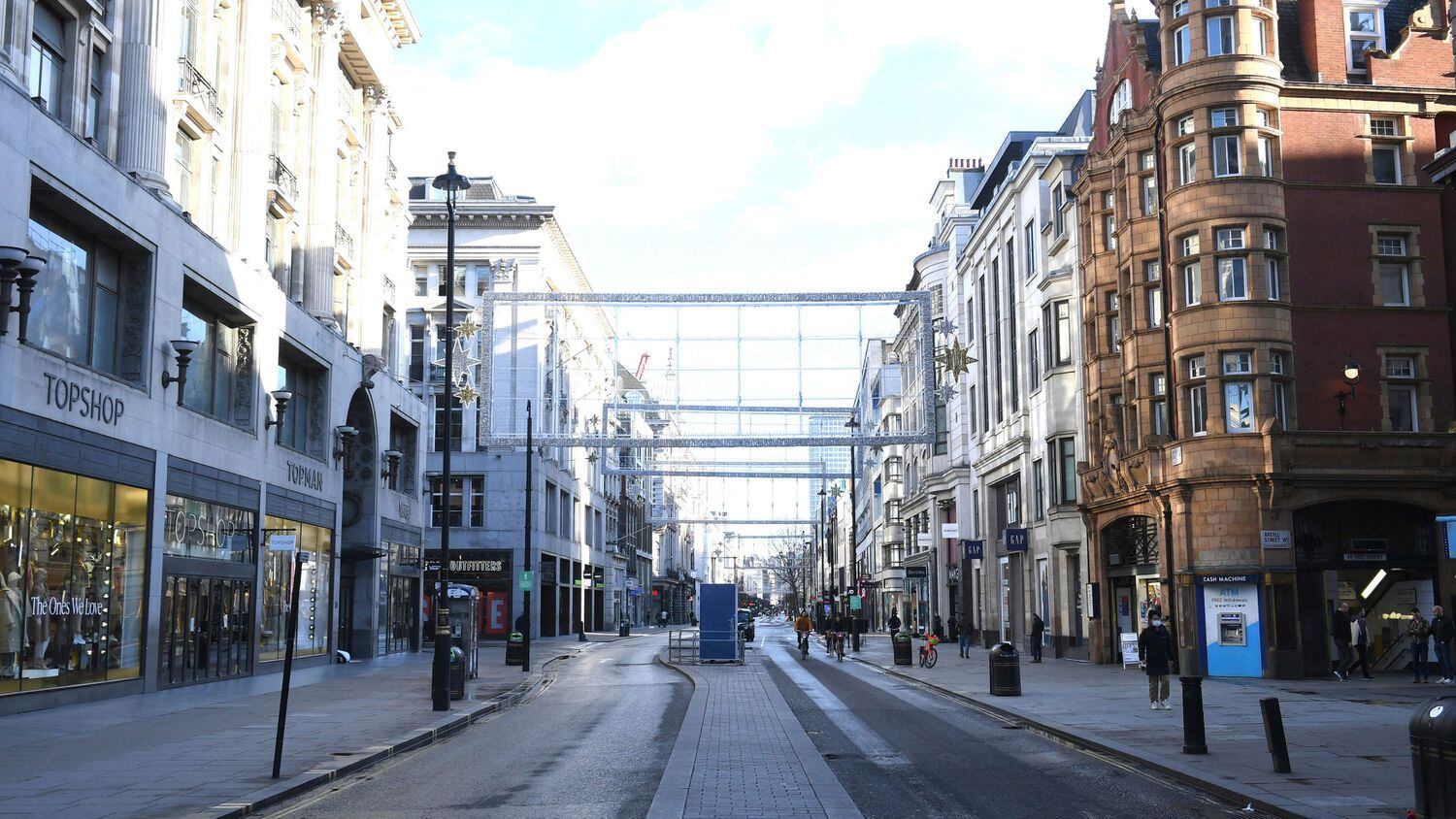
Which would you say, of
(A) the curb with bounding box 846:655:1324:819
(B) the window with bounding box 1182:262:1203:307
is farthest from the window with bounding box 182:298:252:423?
(B) the window with bounding box 1182:262:1203:307

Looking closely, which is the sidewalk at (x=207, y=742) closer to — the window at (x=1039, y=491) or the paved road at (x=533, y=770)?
the paved road at (x=533, y=770)

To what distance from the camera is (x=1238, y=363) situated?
32250 millimetres

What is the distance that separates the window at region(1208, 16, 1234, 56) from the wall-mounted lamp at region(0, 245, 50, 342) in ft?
89.2

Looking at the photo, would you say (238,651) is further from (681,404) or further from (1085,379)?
(1085,379)

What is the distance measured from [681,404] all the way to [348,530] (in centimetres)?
1357

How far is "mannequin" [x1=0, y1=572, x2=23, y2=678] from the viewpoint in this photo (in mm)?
21469

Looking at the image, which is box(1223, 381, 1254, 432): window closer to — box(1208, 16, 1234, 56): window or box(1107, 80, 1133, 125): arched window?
box(1208, 16, 1234, 56): window

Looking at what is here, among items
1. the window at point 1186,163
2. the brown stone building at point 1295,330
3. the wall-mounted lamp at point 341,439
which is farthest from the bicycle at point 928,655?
the wall-mounted lamp at point 341,439

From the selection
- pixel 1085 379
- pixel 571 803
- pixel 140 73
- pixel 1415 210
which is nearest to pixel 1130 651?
pixel 1085 379

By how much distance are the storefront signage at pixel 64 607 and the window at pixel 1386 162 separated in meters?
31.8

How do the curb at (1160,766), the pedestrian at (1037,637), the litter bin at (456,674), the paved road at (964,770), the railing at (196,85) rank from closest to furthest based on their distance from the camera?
the curb at (1160,766) < the paved road at (964,770) < the litter bin at (456,674) < the railing at (196,85) < the pedestrian at (1037,637)

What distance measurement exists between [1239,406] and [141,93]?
85.6 ft

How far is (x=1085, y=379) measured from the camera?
40.8 metres

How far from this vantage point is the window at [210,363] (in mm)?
30609
